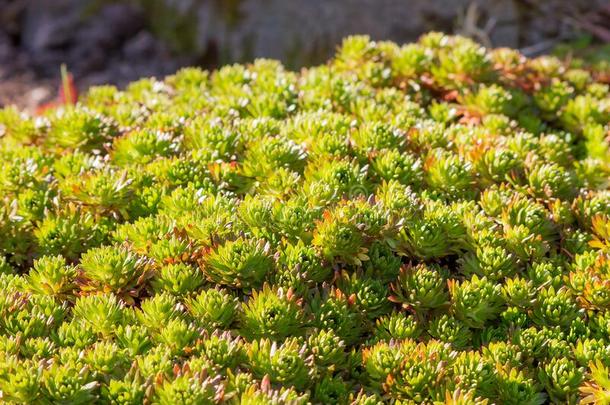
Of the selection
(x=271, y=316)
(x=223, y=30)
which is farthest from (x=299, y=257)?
(x=223, y=30)

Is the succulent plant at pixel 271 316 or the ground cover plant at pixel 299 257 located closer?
the ground cover plant at pixel 299 257

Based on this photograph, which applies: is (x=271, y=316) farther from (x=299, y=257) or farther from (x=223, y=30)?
(x=223, y=30)

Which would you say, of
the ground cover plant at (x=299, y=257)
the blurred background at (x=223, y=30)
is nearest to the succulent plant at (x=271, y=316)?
the ground cover plant at (x=299, y=257)

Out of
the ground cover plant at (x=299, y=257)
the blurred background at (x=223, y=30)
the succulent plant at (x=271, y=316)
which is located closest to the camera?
the ground cover plant at (x=299, y=257)

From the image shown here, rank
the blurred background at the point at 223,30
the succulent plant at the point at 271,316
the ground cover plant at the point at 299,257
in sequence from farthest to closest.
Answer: the blurred background at the point at 223,30, the succulent plant at the point at 271,316, the ground cover plant at the point at 299,257

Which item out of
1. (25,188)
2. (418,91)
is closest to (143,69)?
(418,91)

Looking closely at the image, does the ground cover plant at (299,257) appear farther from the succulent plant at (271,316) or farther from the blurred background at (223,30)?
the blurred background at (223,30)

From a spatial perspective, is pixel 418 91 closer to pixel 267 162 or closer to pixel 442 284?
pixel 267 162
